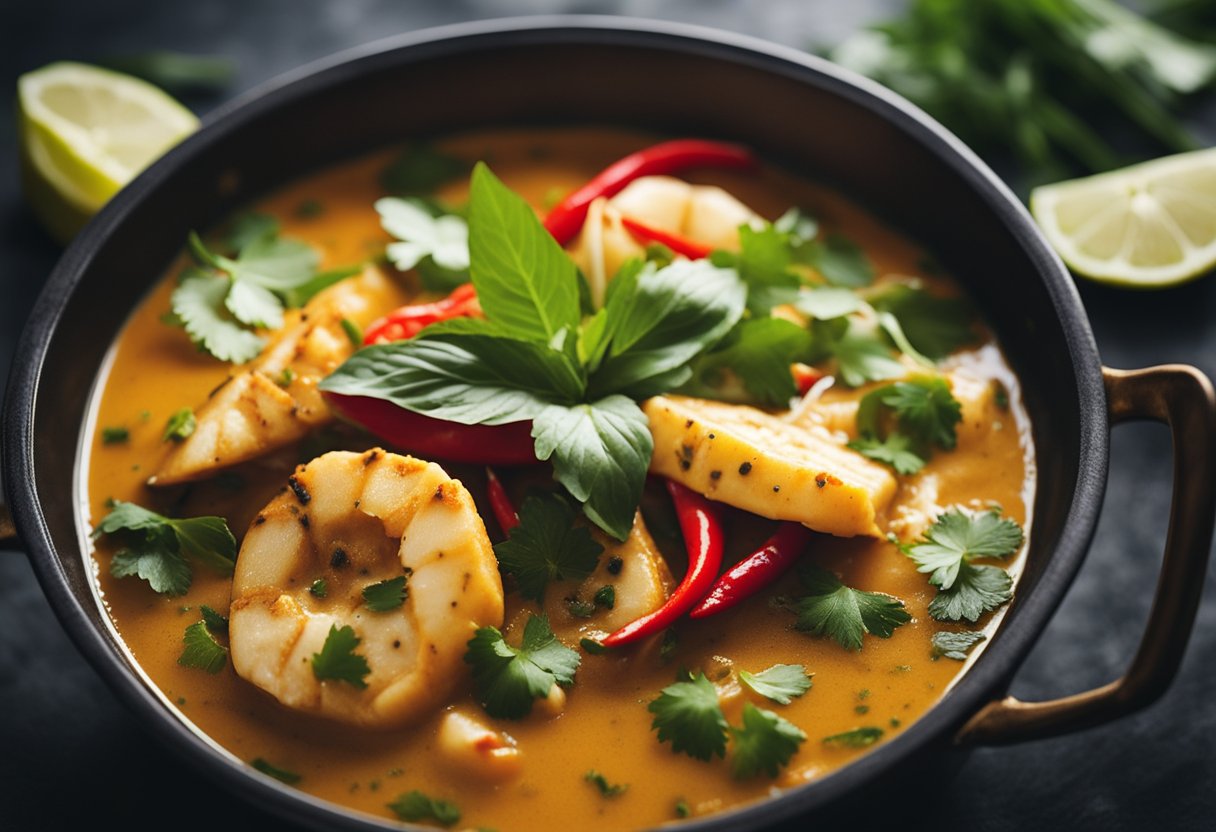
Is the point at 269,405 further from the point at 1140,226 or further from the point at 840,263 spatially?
the point at 1140,226

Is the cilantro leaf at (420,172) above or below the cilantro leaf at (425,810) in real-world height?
above

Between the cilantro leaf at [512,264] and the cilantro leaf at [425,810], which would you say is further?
the cilantro leaf at [512,264]

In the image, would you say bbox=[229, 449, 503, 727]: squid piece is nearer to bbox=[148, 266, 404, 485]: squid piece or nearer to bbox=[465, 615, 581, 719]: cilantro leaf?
bbox=[465, 615, 581, 719]: cilantro leaf

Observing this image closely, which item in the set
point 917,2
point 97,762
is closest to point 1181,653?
point 97,762

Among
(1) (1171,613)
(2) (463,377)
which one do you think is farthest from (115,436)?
(1) (1171,613)

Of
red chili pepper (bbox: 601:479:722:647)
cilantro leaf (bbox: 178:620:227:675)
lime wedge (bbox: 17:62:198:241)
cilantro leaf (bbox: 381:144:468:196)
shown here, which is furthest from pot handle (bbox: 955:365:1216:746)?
lime wedge (bbox: 17:62:198:241)

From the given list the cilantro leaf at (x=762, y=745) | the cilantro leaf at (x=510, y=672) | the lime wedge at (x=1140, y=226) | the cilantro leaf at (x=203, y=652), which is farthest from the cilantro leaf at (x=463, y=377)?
the lime wedge at (x=1140, y=226)

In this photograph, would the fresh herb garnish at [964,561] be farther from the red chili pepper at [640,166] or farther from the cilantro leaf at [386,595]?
the red chili pepper at [640,166]
